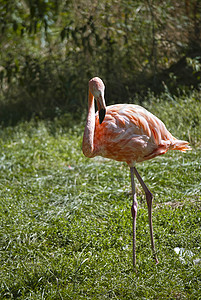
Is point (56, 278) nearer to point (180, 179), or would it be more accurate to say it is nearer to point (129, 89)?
point (180, 179)

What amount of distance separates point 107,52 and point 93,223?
4158 millimetres

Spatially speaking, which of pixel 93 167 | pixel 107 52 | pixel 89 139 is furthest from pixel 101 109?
pixel 107 52

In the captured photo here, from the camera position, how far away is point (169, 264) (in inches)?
106

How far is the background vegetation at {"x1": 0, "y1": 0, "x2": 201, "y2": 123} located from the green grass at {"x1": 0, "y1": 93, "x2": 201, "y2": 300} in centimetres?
154

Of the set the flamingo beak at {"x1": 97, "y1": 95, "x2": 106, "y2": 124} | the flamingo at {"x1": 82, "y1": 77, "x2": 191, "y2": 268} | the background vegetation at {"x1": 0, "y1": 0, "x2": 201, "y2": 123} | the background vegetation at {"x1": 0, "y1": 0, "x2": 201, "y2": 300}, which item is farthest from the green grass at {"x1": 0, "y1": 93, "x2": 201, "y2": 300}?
the background vegetation at {"x1": 0, "y1": 0, "x2": 201, "y2": 123}

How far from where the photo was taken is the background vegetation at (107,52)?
6.36m

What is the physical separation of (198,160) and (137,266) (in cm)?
192

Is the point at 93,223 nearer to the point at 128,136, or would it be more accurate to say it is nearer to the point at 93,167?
the point at 128,136

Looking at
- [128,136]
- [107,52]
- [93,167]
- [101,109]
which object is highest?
[101,109]

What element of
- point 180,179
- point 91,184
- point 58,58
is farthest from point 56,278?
point 58,58

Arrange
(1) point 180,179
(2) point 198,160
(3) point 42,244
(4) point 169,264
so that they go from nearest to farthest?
(4) point 169,264 → (3) point 42,244 → (1) point 180,179 → (2) point 198,160

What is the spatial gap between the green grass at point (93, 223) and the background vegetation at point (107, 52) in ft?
5.04

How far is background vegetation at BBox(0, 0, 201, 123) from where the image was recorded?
6363 millimetres

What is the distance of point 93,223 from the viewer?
330 centimetres
